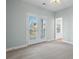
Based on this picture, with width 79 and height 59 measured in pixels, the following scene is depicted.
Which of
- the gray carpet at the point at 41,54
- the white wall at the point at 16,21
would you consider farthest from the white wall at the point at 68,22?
the white wall at the point at 16,21

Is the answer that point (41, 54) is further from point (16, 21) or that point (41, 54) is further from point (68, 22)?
point (68, 22)

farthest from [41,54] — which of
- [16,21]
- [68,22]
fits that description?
[68,22]

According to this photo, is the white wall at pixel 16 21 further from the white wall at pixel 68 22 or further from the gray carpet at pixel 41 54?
the white wall at pixel 68 22

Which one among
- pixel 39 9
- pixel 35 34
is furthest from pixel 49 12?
pixel 35 34

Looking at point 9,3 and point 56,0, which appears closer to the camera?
point 56,0

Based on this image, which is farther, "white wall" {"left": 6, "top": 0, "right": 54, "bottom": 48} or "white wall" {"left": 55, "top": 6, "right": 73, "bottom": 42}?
"white wall" {"left": 55, "top": 6, "right": 73, "bottom": 42}

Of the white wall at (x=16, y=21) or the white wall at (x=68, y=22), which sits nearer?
the white wall at (x=16, y=21)

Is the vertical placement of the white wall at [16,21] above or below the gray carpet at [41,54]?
above

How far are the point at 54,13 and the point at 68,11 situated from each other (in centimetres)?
146

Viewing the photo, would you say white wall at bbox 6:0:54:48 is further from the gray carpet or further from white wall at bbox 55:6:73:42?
white wall at bbox 55:6:73:42

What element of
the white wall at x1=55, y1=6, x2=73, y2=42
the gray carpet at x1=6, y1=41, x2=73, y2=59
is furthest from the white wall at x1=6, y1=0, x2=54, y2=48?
the white wall at x1=55, y1=6, x2=73, y2=42

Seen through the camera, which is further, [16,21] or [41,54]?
[16,21]
